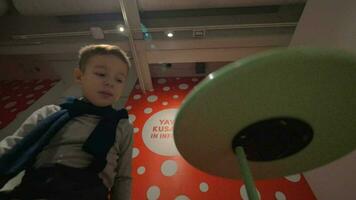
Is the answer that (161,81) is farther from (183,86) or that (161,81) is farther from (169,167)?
(169,167)

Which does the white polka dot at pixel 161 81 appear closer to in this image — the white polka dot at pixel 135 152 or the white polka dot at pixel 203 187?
the white polka dot at pixel 135 152

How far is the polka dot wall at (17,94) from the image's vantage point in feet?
4.56

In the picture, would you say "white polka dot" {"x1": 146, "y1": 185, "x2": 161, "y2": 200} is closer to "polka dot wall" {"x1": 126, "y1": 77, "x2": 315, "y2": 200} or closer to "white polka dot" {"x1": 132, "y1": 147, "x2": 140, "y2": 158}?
"polka dot wall" {"x1": 126, "y1": 77, "x2": 315, "y2": 200}

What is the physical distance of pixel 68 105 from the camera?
2.14 ft

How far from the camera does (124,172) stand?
0.62 meters

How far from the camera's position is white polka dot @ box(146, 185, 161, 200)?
930 mm

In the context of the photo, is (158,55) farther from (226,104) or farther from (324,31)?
(226,104)

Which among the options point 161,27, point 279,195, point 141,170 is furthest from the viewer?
point 161,27

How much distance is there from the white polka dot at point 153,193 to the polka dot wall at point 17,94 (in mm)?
1158

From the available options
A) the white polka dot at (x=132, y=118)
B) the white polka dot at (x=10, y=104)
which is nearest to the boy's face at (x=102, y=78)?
the white polka dot at (x=132, y=118)

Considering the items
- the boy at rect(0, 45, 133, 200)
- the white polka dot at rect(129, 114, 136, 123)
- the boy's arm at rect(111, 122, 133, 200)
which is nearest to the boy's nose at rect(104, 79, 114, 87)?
the boy at rect(0, 45, 133, 200)

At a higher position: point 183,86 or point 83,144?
point 183,86

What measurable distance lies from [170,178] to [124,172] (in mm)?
444

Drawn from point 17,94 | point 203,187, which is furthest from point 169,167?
point 17,94
